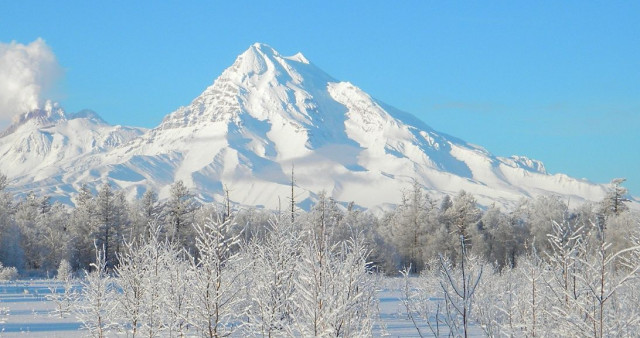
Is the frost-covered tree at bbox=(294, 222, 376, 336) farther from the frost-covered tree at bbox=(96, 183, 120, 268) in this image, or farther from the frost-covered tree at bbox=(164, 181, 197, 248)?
the frost-covered tree at bbox=(164, 181, 197, 248)

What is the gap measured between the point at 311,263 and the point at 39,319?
16.4 m

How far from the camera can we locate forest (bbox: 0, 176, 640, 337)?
7.96 meters

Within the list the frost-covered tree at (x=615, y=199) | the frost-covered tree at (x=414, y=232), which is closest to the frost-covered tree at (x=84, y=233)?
the frost-covered tree at (x=414, y=232)

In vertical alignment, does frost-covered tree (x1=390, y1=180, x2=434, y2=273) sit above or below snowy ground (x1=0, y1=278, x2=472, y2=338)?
above

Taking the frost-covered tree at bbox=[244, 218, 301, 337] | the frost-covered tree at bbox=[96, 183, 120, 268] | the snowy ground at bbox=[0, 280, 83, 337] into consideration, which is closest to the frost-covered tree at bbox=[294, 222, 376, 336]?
the frost-covered tree at bbox=[244, 218, 301, 337]

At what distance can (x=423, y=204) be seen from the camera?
65688 millimetres

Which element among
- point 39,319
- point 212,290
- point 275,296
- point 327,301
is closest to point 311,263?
point 327,301

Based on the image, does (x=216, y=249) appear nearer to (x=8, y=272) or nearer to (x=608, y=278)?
(x=608, y=278)

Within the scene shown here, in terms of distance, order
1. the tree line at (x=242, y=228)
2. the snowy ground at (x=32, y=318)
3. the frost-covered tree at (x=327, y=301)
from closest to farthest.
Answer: the frost-covered tree at (x=327, y=301), the snowy ground at (x=32, y=318), the tree line at (x=242, y=228)

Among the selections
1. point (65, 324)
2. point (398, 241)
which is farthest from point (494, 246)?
point (65, 324)

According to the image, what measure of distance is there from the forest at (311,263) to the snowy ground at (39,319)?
86 cm

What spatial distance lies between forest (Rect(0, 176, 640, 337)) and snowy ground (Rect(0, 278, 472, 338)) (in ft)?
2.82

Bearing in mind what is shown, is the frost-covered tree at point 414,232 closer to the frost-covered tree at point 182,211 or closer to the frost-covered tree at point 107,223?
the frost-covered tree at point 182,211

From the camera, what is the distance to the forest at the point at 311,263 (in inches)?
313
